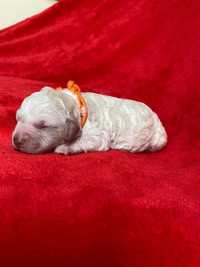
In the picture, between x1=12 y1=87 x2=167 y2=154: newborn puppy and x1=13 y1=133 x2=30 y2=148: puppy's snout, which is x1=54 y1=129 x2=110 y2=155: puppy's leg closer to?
x1=12 y1=87 x2=167 y2=154: newborn puppy

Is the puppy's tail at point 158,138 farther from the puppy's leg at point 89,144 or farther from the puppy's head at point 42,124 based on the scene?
the puppy's head at point 42,124

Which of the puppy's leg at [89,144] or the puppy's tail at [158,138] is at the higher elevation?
the puppy's leg at [89,144]

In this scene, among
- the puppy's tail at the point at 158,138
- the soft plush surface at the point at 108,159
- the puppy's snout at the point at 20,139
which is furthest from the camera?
the puppy's tail at the point at 158,138

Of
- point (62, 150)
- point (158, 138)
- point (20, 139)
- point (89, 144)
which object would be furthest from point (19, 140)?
point (158, 138)

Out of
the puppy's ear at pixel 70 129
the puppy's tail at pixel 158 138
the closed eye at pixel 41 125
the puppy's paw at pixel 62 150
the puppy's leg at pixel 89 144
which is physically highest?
the closed eye at pixel 41 125

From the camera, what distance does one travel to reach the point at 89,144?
5.29 feet

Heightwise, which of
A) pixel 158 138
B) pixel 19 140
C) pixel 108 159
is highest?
pixel 19 140

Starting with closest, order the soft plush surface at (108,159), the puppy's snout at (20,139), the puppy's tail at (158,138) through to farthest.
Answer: the soft plush surface at (108,159) → the puppy's snout at (20,139) → the puppy's tail at (158,138)

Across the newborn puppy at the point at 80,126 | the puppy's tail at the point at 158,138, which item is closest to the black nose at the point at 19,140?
the newborn puppy at the point at 80,126

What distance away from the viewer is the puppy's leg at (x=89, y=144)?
1533mm

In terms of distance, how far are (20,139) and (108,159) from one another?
0.99 feet

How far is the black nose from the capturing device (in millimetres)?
1445

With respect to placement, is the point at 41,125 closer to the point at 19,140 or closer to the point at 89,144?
the point at 19,140

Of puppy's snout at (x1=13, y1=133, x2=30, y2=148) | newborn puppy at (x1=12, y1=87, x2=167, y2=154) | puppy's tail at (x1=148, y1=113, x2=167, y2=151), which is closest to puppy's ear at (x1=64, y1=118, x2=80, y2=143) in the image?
newborn puppy at (x1=12, y1=87, x2=167, y2=154)
